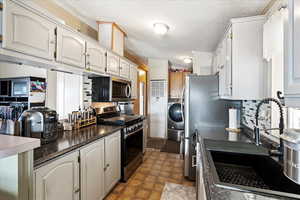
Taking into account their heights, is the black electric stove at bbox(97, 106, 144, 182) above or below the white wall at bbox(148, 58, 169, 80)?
below

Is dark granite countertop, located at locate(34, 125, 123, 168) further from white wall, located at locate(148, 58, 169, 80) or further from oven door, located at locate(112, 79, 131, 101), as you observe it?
white wall, located at locate(148, 58, 169, 80)

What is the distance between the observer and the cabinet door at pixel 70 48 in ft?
5.17

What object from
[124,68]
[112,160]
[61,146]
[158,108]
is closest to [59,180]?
[61,146]

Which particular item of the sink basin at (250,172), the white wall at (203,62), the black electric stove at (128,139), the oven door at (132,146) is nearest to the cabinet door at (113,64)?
the black electric stove at (128,139)

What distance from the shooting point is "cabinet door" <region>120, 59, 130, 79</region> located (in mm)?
2883

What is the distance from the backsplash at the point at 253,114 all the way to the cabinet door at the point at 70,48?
7.33 ft

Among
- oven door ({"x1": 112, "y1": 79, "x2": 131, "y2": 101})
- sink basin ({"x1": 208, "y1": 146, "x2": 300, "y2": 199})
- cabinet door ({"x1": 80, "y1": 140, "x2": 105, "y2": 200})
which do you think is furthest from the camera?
oven door ({"x1": 112, "y1": 79, "x2": 131, "y2": 101})

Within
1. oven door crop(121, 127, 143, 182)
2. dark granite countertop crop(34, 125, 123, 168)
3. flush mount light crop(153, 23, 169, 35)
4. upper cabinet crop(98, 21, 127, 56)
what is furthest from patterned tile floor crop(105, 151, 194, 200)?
flush mount light crop(153, 23, 169, 35)

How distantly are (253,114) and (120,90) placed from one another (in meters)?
2.14

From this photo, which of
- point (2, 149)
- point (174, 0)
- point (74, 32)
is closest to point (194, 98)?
point (174, 0)

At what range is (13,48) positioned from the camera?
3.79ft

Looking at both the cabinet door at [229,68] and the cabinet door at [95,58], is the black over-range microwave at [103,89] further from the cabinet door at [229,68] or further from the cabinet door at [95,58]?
the cabinet door at [229,68]

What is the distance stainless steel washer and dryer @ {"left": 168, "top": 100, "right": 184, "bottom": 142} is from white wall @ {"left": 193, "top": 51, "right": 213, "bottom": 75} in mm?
1252

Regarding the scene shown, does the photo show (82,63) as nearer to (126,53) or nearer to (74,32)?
(74,32)
